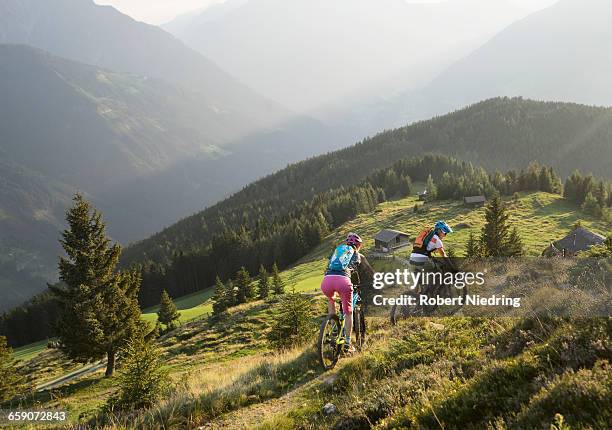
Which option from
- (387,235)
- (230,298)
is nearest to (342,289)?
(230,298)

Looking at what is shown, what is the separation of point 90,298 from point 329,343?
26.6m

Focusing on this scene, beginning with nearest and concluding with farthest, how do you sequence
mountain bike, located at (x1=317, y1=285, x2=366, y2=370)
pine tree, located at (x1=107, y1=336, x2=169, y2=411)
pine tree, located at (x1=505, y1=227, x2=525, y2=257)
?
mountain bike, located at (x1=317, y1=285, x2=366, y2=370) < pine tree, located at (x1=107, y1=336, x2=169, y2=411) < pine tree, located at (x1=505, y1=227, x2=525, y2=257)

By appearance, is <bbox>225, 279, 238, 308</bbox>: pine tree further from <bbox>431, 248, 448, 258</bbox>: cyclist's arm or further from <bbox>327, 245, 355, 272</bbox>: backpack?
<bbox>327, 245, 355, 272</bbox>: backpack

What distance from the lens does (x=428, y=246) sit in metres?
12.4

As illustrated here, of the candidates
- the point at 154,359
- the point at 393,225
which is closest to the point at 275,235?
the point at 393,225

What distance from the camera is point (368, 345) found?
1095 cm

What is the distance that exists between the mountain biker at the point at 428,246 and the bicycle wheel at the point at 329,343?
390 centimetres

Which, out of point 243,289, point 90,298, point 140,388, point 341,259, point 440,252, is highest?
point 341,259

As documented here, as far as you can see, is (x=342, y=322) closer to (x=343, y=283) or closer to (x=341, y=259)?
(x=343, y=283)

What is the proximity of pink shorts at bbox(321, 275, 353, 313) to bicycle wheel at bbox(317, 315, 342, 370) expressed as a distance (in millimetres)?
491

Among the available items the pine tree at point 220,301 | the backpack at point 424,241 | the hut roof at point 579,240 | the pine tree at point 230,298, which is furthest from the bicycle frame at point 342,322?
the hut roof at point 579,240

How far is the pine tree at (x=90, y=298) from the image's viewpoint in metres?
28.7

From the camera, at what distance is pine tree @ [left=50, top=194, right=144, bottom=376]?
28719 mm

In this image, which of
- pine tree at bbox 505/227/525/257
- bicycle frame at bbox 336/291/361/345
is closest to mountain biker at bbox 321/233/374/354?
bicycle frame at bbox 336/291/361/345
